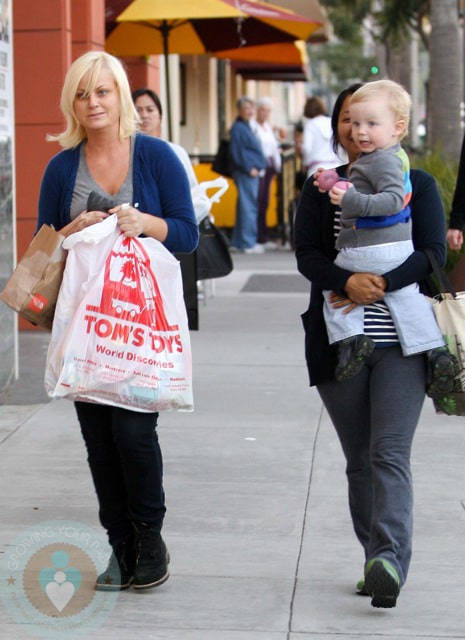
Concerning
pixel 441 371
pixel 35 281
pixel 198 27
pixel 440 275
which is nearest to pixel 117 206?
pixel 35 281

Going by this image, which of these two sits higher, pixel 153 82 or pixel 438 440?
pixel 153 82

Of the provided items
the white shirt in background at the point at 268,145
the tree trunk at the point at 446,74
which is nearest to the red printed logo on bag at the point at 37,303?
the white shirt in background at the point at 268,145

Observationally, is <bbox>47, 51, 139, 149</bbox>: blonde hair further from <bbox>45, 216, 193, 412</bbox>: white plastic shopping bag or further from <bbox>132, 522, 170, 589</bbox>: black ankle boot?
<bbox>132, 522, 170, 589</bbox>: black ankle boot

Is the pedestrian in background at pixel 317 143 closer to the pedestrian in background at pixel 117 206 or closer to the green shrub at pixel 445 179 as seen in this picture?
the green shrub at pixel 445 179

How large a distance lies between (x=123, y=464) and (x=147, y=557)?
13.4 inches

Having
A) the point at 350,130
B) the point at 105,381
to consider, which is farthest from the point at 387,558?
the point at 350,130

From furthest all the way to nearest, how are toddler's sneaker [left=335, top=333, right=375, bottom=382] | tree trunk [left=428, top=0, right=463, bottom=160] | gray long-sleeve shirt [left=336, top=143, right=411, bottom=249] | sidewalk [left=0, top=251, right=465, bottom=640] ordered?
tree trunk [left=428, top=0, right=463, bottom=160] < sidewalk [left=0, top=251, right=465, bottom=640] < toddler's sneaker [left=335, top=333, right=375, bottom=382] < gray long-sleeve shirt [left=336, top=143, right=411, bottom=249]

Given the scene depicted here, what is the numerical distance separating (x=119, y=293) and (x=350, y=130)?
0.93 m

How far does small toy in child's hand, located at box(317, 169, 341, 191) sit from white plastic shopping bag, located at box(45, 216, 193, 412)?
605 millimetres

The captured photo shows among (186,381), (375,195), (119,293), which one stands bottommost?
(186,381)

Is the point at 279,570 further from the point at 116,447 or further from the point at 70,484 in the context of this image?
the point at 70,484

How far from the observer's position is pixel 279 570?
15.9ft

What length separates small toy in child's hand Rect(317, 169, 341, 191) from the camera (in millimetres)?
4199

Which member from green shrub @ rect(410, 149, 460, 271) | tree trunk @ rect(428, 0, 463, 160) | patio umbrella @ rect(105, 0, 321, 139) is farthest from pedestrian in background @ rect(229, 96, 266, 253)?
green shrub @ rect(410, 149, 460, 271)
